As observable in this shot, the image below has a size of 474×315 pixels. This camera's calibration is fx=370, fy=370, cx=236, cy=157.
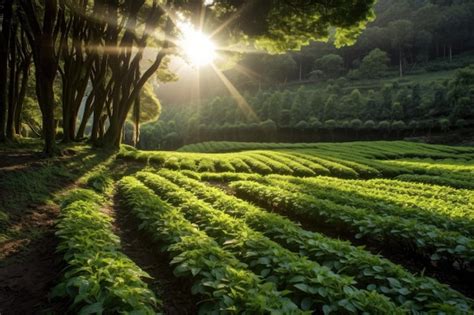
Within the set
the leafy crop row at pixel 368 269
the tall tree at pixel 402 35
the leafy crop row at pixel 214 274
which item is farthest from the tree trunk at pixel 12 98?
the tall tree at pixel 402 35

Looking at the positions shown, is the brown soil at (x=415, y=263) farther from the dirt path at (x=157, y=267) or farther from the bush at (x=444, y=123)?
the bush at (x=444, y=123)

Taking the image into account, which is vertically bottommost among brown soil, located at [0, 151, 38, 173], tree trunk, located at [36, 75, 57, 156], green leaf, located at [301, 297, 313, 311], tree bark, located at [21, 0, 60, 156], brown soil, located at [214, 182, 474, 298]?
brown soil, located at [214, 182, 474, 298]

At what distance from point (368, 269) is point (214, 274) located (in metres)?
2.47

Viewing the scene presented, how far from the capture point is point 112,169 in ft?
58.2

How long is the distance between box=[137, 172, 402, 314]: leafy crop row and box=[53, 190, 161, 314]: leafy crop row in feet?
5.80

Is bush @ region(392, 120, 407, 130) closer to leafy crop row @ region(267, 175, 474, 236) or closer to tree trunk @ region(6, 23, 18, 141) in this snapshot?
leafy crop row @ region(267, 175, 474, 236)

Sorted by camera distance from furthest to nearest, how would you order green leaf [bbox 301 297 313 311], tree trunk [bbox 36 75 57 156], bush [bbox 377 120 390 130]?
1. bush [bbox 377 120 390 130]
2. tree trunk [bbox 36 75 57 156]
3. green leaf [bbox 301 297 313 311]

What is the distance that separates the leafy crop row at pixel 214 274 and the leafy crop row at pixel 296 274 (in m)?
0.36

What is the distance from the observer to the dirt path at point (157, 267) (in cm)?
560

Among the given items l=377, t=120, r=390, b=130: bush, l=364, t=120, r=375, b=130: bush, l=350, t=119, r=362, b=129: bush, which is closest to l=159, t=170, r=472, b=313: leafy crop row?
l=377, t=120, r=390, b=130: bush

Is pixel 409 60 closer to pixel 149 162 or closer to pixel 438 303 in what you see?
pixel 149 162

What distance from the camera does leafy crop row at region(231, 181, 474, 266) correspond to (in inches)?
277

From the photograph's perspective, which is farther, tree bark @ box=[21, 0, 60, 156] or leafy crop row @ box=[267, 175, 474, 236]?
tree bark @ box=[21, 0, 60, 156]

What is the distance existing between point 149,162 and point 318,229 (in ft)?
42.5
